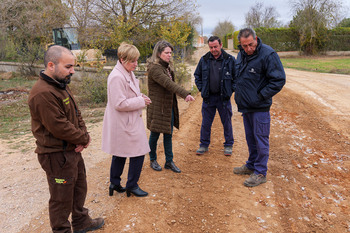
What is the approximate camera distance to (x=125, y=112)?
312 cm

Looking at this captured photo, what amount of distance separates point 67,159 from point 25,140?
4.69 m

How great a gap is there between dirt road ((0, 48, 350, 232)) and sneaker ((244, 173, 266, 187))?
0.25ft

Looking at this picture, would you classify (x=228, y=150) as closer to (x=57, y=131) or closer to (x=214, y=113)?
(x=214, y=113)

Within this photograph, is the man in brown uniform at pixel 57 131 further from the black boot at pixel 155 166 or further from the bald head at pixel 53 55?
the black boot at pixel 155 166

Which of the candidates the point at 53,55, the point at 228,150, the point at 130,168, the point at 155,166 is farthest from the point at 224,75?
the point at 53,55

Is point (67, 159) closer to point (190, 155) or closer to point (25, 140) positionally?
point (190, 155)

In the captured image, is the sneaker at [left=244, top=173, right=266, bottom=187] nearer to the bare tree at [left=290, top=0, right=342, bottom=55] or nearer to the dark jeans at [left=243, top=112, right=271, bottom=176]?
the dark jeans at [left=243, top=112, right=271, bottom=176]

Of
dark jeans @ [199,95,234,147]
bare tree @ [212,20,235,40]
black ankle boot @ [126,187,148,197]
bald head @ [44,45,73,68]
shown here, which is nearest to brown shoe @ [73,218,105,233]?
black ankle boot @ [126,187,148,197]

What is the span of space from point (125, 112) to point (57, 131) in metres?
0.93

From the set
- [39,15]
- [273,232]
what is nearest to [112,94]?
[273,232]

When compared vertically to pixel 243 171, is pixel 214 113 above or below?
above

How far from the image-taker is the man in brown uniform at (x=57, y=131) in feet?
7.43

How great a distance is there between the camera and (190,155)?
16.9 ft

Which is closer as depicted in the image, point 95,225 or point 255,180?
point 95,225
